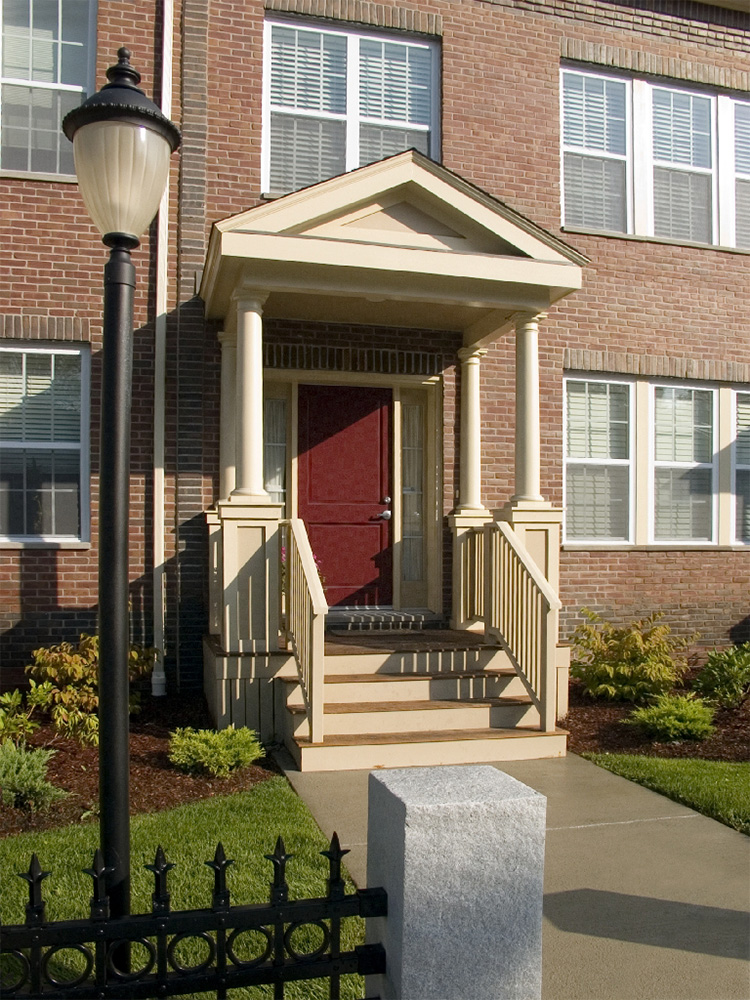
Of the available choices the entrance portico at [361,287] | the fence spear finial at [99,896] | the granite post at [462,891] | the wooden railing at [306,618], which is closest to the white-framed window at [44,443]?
the entrance portico at [361,287]

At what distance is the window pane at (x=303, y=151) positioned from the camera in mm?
8672

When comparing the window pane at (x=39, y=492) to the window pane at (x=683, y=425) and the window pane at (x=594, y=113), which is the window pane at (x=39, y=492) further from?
the window pane at (x=594, y=113)

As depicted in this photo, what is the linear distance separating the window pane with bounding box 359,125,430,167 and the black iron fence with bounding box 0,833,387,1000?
7.59 metres

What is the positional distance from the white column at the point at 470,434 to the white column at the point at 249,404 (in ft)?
8.18

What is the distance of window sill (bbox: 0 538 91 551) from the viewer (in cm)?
789

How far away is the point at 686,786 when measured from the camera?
5621 mm

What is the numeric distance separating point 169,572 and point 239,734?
8.51 ft

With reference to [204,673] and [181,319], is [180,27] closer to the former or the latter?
[181,319]

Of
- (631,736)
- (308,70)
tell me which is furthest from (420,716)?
(308,70)

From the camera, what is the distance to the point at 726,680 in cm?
783

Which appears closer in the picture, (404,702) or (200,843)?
(200,843)

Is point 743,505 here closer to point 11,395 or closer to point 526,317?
point 526,317

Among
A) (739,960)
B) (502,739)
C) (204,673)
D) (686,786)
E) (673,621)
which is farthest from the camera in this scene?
(673,621)

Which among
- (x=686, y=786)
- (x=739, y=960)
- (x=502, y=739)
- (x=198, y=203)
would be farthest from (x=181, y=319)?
(x=739, y=960)
